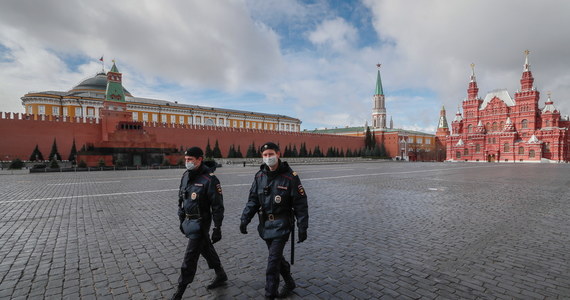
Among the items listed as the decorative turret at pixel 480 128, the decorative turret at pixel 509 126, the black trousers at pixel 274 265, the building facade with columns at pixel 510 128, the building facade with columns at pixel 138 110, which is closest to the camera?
the black trousers at pixel 274 265

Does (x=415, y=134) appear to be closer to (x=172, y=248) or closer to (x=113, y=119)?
(x=113, y=119)

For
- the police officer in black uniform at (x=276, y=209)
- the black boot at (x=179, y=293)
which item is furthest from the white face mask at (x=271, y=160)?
the black boot at (x=179, y=293)

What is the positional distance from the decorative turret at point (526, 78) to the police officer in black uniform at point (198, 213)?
67071 mm

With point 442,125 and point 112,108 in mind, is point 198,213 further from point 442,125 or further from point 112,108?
point 442,125

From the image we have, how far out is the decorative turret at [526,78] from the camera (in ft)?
171

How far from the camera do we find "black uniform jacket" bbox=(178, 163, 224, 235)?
2770 mm

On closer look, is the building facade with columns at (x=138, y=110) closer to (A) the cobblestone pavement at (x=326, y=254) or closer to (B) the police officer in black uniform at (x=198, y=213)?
(A) the cobblestone pavement at (x=326, y=254)

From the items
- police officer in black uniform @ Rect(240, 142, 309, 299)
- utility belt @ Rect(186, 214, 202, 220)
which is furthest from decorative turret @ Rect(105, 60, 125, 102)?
police officer in black uniform @ Rect(240, 142, 309, 299)

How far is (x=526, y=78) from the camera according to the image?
52188 millimetres

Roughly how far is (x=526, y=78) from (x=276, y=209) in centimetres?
6745

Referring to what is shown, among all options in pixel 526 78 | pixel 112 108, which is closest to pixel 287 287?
pixel 112 108

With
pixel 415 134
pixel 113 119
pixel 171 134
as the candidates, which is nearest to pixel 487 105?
pixel 415 134

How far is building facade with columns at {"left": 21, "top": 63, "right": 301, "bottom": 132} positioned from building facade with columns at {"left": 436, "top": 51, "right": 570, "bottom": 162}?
3659 centimetres

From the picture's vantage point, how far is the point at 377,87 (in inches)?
3098
